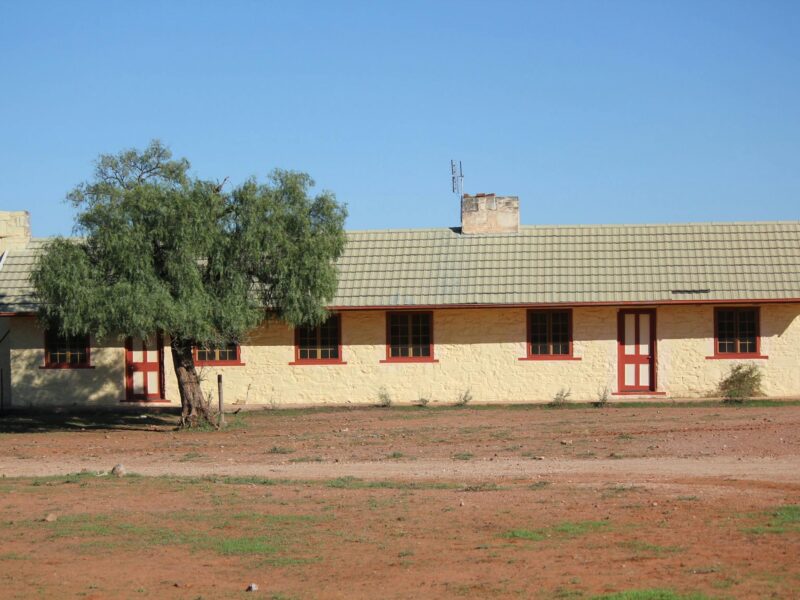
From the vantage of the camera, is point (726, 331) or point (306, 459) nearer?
point (306, 459)

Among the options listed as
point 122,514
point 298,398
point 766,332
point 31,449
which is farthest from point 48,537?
point 766,332

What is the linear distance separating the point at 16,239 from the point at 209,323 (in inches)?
465

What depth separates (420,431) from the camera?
2188 cm

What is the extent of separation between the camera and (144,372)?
28.5 m

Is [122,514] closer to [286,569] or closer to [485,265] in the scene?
[286,569]

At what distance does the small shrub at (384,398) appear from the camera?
1087 inches

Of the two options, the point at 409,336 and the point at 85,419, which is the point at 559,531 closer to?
the point at 409,336

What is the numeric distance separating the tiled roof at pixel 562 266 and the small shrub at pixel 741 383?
5.75 feet

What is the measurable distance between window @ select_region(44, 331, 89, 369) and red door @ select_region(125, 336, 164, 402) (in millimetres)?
1142

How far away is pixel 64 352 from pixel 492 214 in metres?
12.0

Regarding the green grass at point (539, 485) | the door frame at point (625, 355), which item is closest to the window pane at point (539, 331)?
the door frame at point (625, 355)

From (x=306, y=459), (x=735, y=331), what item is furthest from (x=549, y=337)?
→ (x=306, y=459)

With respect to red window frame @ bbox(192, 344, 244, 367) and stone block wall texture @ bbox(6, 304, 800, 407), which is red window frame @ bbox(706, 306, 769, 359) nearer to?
stone block wall texture @ bbox(6, 304, 800, 407)

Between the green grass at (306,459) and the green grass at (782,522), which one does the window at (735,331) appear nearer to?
the green grass at (306,459)
